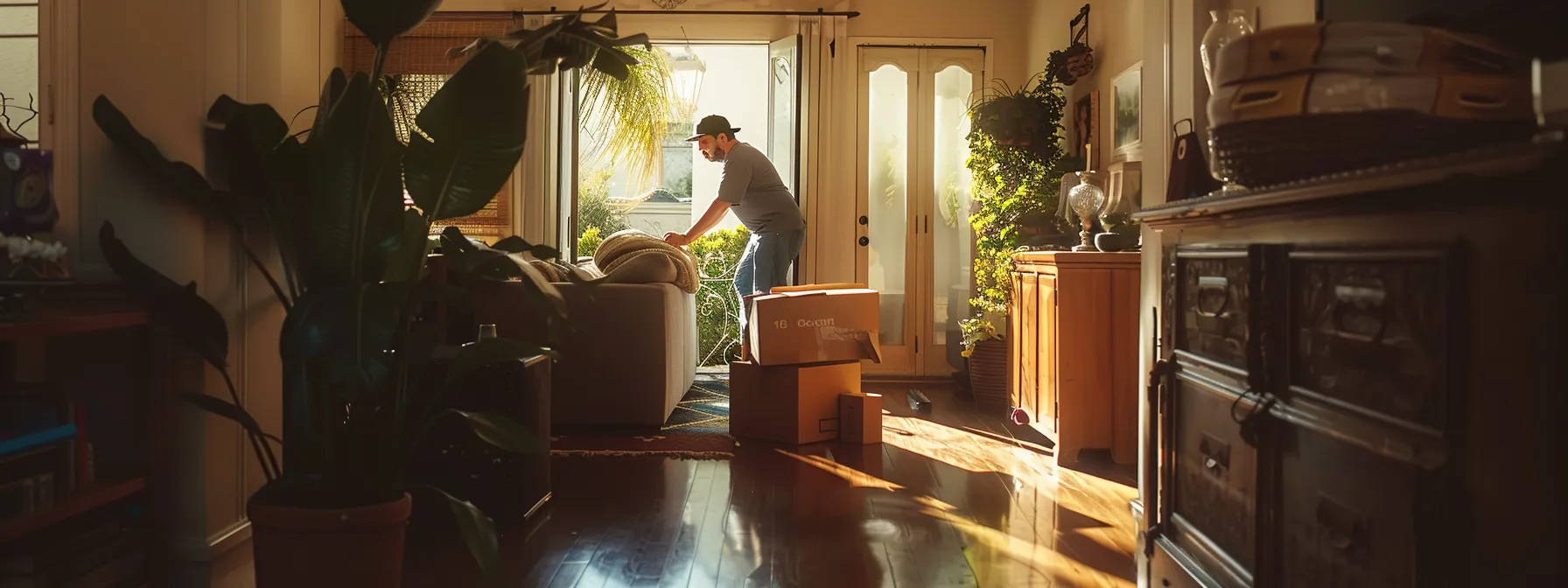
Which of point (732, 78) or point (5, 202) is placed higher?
point (732, 78)

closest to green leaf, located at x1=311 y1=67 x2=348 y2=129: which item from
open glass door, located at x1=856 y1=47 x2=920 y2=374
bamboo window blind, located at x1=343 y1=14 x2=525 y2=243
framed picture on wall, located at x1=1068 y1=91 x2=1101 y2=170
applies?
framed picture on wall, located at x1=1068 y1=91 x2=1101 y2=170

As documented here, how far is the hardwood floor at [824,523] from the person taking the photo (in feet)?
8.24

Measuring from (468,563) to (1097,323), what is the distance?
2387 millimetres

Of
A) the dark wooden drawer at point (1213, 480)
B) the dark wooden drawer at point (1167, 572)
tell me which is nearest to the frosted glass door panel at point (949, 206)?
the dark wooden drawer at point (1167, 572)

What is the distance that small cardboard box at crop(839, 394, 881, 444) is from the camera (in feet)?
14.2

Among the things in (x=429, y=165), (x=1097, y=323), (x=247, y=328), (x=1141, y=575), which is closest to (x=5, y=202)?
(x=247, y=328)

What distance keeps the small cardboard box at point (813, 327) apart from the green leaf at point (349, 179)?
7.79 ft

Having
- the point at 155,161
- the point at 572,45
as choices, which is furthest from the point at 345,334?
the point at 572,45

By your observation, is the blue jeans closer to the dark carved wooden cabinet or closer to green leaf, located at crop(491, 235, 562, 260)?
green leaf, located at crop(491, 235, 562, 260)

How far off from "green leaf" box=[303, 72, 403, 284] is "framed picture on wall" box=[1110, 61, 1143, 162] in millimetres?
3481

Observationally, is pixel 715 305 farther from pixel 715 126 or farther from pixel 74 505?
pixel 74 505

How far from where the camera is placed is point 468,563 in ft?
8.43

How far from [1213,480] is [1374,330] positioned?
0.57 metres

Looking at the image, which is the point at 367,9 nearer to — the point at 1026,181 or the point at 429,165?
the point at 429,165
